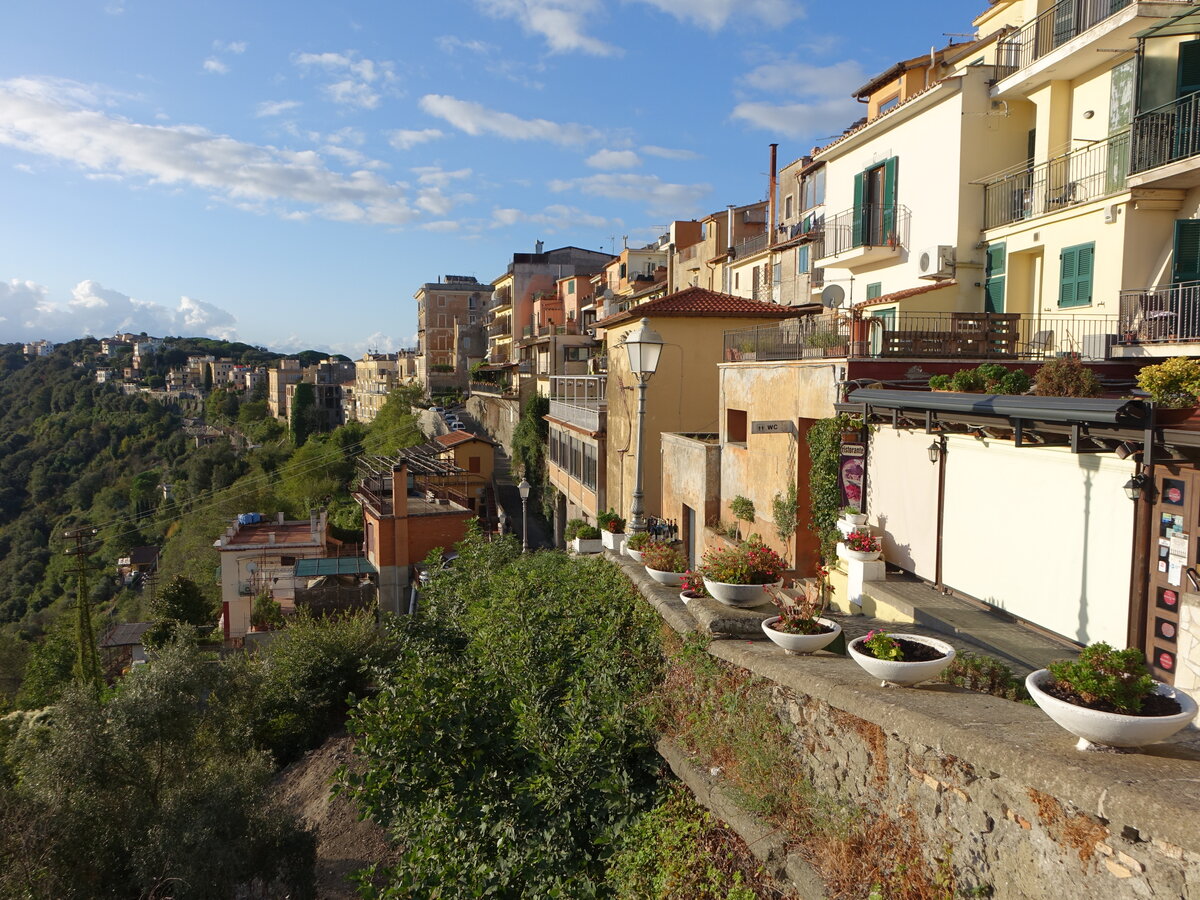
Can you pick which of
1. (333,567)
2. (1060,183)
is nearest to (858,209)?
(1060,183)

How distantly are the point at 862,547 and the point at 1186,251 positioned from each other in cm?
788

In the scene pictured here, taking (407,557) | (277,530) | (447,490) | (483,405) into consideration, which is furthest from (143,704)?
(483,405)

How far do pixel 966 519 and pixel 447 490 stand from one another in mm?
29789

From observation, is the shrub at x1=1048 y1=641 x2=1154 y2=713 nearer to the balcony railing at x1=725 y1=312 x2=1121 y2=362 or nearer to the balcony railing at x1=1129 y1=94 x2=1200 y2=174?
the balcony railing at x1=725 y1=312 x2=1121 y2=362

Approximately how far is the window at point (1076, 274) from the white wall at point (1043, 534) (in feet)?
23.0

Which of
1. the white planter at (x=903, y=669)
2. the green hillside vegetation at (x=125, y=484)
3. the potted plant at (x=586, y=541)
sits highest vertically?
the white planter at (x=903, y=669)

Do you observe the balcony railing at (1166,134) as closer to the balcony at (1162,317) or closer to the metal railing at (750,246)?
the balcony at (1162,317)

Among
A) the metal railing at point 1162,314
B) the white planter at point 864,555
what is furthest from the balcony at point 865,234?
the white planter at point 864,555

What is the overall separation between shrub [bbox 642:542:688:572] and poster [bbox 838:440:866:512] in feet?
10.2

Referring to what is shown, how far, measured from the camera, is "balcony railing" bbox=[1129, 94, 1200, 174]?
11422mm

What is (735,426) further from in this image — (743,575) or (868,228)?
(743,575)

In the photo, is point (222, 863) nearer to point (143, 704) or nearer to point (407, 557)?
point (143, 704)

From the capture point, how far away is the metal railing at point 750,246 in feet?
114

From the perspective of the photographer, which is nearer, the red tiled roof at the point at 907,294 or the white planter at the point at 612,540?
the white planter at the point at 612,540
